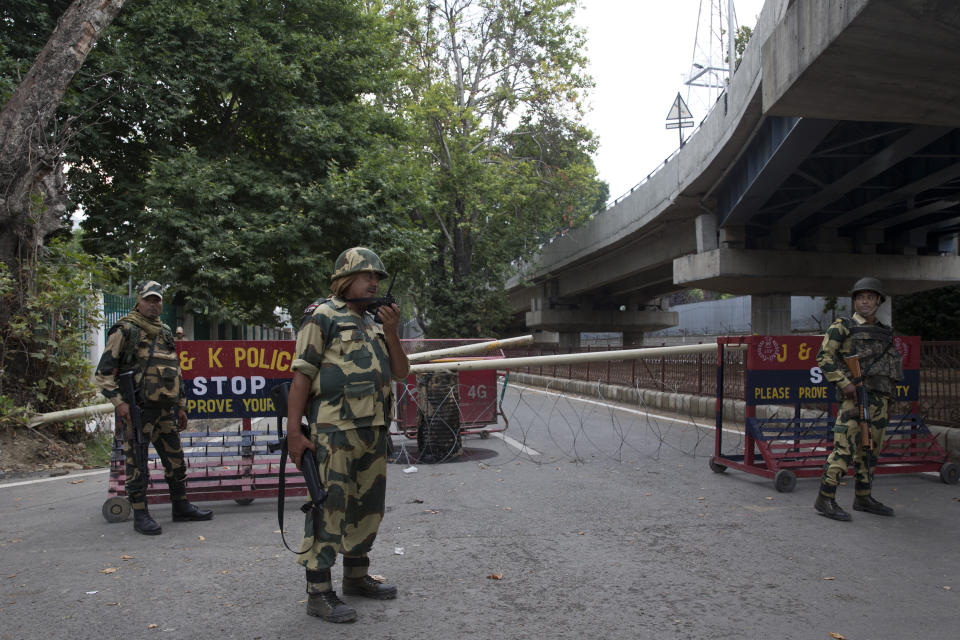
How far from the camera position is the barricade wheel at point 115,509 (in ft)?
19.3

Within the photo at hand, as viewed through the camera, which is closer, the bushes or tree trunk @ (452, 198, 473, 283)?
the bushes

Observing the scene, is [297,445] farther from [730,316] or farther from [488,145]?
[730,316]

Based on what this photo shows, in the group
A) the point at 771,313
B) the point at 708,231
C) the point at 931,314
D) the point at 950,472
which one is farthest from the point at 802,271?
the point at 950,472

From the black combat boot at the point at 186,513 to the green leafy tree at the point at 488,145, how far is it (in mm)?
25160

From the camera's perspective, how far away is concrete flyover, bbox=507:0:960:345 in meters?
6.20

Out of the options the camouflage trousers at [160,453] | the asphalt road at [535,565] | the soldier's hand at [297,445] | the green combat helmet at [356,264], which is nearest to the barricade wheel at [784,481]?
the asphalt road at [535,565]

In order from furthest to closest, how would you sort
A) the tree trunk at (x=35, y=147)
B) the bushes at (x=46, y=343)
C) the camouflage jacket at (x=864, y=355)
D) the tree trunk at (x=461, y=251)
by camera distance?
1. the tree trunk at (x=461, y=251)
2. the tree trunk at (x=35, y=147)
3. the bushes at (x=46, y=343)
4. the camouflage jacket at (x=864, y=355)

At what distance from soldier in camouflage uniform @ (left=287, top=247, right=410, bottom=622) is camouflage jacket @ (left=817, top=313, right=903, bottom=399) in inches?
159

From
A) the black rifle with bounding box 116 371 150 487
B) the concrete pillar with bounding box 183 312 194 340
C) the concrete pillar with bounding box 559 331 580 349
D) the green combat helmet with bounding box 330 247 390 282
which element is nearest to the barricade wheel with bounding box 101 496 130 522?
the black rifle with bounding box 116 371 150 487

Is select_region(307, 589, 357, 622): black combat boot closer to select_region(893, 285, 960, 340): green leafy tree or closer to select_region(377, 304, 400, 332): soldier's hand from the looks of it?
select_region(377, 304, 400, 332): soldier's hand

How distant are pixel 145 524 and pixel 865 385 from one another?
19.7 feet

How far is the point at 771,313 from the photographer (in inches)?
914

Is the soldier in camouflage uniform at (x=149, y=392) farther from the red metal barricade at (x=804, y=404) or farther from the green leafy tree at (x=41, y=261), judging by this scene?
the red metal barricade at (x=804, y=404)

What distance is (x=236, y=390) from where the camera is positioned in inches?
276
